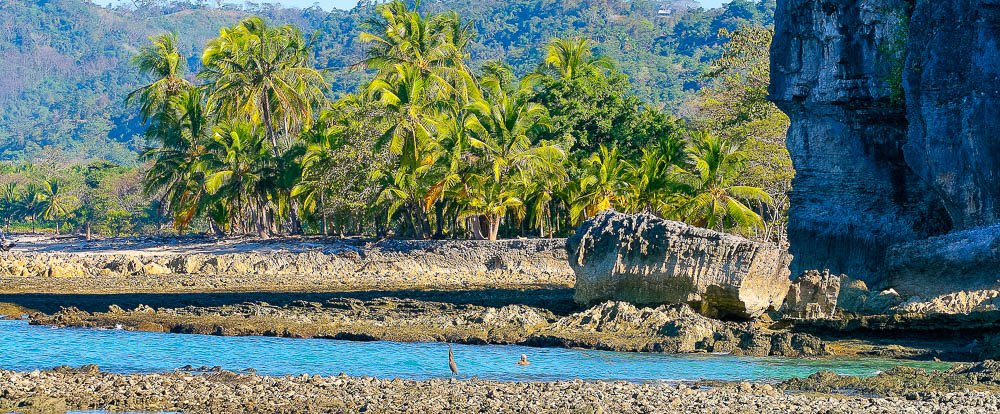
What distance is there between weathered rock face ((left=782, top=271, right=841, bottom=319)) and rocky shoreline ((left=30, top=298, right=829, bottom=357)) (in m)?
1.08

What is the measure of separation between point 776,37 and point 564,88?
12.7 metres

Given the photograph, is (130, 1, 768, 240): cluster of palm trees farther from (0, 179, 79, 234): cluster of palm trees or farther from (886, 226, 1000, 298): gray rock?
(0, 179, 79, 234): cluster of palm trees

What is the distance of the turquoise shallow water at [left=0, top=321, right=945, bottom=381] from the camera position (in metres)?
16.7

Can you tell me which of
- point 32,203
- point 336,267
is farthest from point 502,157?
point 32,203

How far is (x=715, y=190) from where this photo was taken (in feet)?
110

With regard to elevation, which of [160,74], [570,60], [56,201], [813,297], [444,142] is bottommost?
[813,297]

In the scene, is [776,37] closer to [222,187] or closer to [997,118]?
[997,118]

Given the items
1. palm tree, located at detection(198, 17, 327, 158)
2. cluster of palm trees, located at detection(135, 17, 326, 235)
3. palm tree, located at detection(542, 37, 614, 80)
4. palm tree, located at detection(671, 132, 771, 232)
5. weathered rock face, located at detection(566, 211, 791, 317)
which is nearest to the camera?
weathered rock face, located at detection(566, 211, 791, 317)

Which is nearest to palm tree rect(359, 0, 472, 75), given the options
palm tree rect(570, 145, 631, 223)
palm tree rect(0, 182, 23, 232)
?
palm tree rect(570, 145, 631, 223)

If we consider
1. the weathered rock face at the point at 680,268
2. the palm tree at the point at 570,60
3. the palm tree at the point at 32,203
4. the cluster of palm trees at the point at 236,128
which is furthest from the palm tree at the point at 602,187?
the palm tree at the point at 32,203

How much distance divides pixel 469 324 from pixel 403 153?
1544 cm

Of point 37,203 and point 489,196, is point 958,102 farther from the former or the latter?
point 37,203

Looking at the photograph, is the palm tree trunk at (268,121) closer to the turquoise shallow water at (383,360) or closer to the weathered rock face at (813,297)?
the turquoise shallow water at (383,360)

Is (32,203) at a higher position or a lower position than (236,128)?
lower
